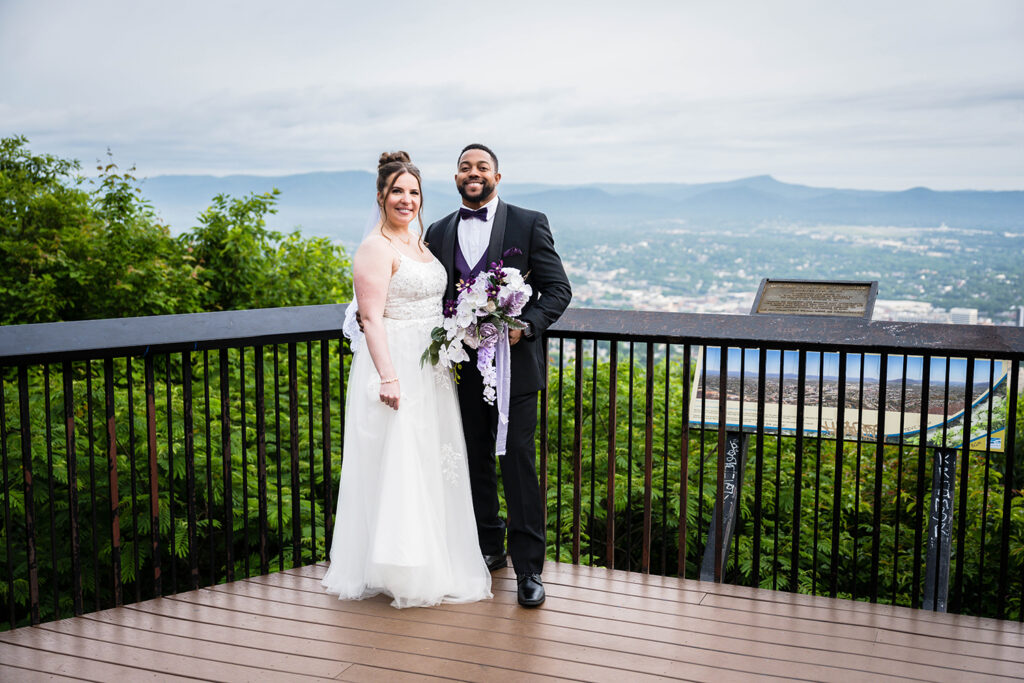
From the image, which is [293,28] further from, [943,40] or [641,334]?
[641,334]

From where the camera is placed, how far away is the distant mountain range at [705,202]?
1762 centimetres

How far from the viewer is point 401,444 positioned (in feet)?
10.9

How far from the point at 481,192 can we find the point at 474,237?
19 cm

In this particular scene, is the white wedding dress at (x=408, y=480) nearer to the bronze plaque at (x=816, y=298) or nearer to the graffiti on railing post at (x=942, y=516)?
the bronze plaque at (x=816, y=298)

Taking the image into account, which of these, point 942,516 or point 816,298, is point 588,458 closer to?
point 816,298

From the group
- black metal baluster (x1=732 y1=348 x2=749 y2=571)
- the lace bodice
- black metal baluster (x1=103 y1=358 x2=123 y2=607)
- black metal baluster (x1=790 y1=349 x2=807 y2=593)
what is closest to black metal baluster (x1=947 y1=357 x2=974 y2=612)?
black metal baluster (x1=790 y1=349 x2=807 y2=593)

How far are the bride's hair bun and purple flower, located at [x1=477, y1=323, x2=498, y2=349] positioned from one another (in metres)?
0.73

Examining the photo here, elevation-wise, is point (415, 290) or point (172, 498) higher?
point (415, 290)

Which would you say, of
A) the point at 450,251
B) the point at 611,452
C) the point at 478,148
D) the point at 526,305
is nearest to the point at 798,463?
the point at 611,452

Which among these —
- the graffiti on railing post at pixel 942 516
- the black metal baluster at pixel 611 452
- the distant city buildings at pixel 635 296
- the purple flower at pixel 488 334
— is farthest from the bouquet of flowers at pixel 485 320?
the distant city buildings at pixel 635 296

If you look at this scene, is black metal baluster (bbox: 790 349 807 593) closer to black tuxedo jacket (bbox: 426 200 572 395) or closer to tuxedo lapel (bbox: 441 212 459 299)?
black tuxedo jacket (bbox: 426 200 572 395)

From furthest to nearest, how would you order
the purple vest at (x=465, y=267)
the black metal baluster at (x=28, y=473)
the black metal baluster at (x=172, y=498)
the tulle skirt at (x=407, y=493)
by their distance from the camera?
1. the black metal baluster at (x=172, y=498)
2. the purple vest at (x=465, y=267)
3. the tulle skirt at (x=407, y=493)
4. the black metal baluster at (x=28, y=473)

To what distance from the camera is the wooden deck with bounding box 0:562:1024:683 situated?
9.18 ft

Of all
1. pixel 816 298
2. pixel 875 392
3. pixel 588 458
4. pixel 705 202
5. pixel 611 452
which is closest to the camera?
pixel 611 452
